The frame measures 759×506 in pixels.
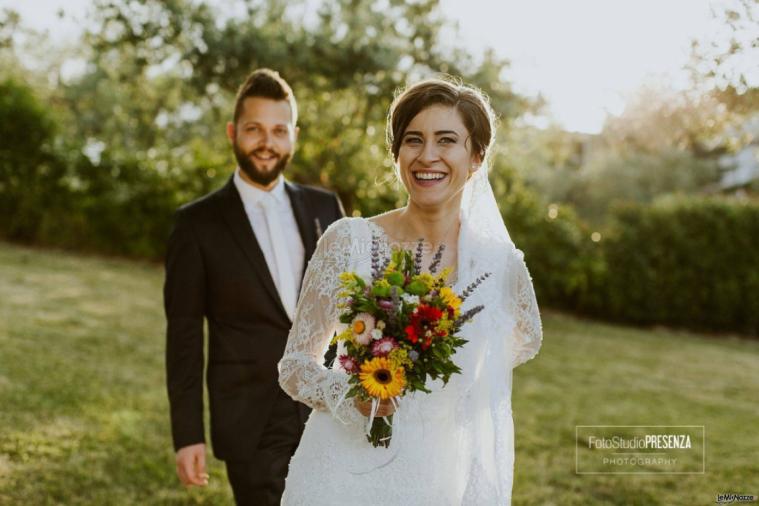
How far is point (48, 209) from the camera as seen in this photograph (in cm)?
1900

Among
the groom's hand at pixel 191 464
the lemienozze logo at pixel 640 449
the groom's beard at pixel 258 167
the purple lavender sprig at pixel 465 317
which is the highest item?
the groom's beard at pixel 258 167

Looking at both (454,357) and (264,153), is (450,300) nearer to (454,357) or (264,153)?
(454,357)

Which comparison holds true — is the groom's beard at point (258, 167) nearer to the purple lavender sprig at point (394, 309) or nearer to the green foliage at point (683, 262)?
the purple lavender sprig at point (394, 309)

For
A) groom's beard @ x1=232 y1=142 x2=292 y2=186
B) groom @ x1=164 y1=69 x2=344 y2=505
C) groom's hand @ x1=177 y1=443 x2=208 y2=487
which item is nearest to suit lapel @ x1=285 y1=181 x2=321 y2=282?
groom @ x1=164 y1=69 x2=344 y2=505

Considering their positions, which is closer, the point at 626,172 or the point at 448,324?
the point at 448,324

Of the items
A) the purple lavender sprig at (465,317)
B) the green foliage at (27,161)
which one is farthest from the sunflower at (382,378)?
the green foliage at (27,161)

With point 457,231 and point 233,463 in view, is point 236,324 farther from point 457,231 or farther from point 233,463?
point 457,231

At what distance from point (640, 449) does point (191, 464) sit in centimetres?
614

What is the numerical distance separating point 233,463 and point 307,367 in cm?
106

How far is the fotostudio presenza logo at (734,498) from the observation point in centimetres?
698

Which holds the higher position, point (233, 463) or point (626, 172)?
point (626, 172)

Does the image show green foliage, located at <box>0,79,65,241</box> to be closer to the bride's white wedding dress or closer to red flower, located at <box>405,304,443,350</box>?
the bride's white wedding dress

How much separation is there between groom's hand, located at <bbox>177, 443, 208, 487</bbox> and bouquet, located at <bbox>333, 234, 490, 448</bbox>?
Answer: 1.48 m

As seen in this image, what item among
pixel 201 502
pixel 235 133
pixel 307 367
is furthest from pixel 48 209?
pixel 307 367
